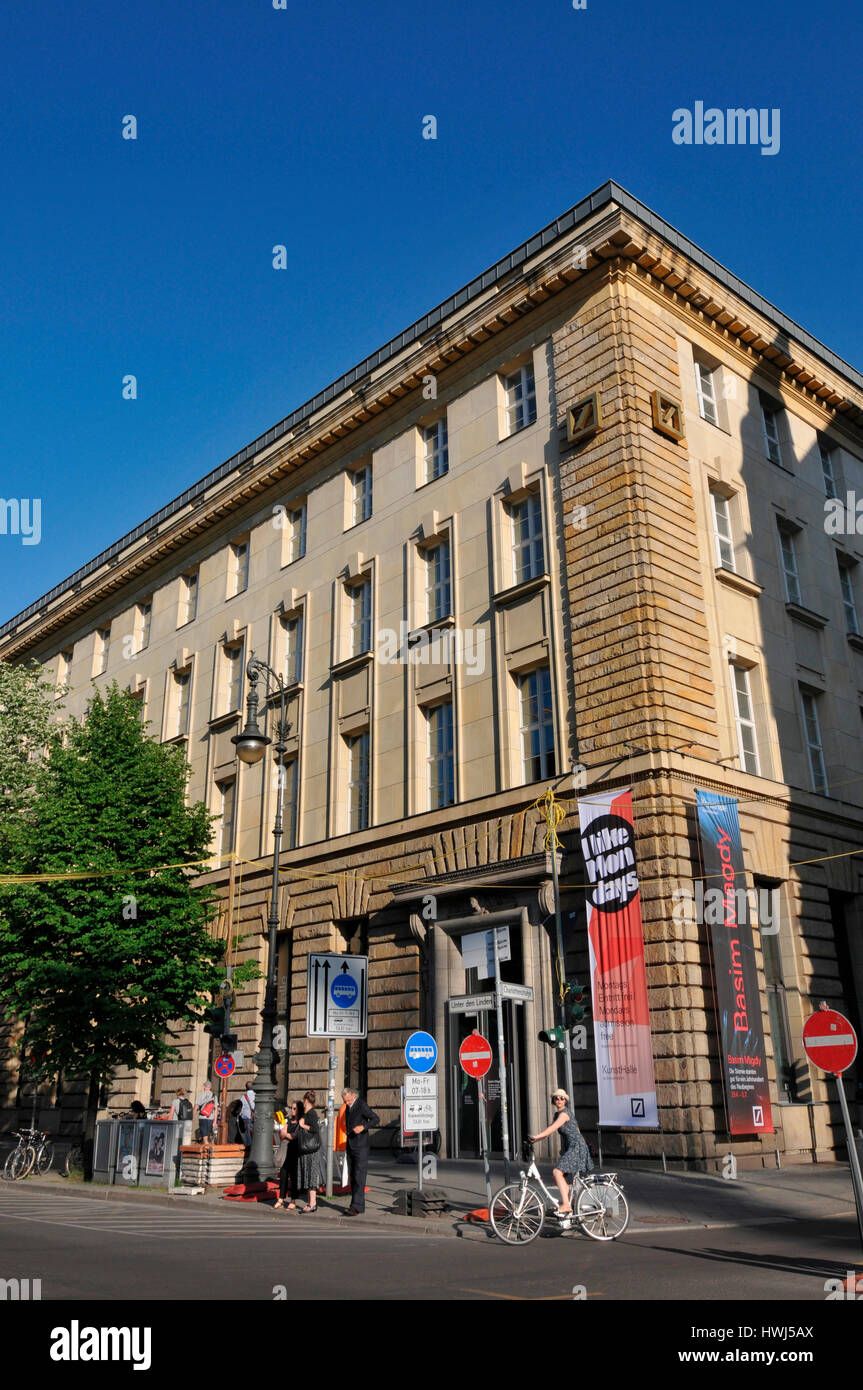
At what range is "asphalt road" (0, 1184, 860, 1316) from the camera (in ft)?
29.2

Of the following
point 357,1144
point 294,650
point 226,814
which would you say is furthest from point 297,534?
point 357,1144

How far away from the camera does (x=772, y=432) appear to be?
30.2 m

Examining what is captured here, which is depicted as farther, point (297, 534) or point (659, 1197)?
point (297, 534)

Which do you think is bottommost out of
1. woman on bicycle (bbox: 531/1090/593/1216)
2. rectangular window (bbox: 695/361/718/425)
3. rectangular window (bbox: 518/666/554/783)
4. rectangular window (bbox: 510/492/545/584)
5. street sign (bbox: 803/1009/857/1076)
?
woman on bicycle (bbox: 531/1090/593/1216)

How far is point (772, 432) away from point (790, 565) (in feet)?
13.6

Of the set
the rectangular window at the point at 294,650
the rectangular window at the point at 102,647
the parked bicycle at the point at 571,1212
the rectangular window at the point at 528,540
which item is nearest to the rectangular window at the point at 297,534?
the rectangular window at the point at 294,650

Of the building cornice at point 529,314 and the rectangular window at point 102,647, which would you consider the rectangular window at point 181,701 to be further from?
the rectangular window at point 102,647

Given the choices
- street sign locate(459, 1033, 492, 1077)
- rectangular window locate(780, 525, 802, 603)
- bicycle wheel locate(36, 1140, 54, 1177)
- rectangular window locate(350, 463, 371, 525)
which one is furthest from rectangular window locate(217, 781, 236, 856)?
street sign locate(459, 1033, 492, 1077)

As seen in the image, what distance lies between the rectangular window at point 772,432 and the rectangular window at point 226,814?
19336 mm

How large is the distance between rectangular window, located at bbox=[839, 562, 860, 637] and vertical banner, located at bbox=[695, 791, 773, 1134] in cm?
1043

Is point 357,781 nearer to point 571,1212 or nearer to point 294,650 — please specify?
point 294,650

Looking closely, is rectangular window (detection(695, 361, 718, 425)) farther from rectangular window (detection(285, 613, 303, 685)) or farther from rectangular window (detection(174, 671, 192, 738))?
rectangular window (detection(174, 671, 192, 738))
